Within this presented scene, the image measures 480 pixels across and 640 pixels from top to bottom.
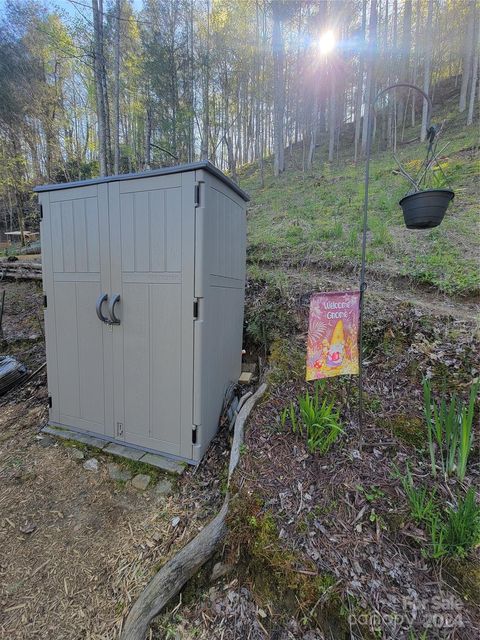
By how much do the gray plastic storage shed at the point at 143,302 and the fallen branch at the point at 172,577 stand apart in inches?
22.8

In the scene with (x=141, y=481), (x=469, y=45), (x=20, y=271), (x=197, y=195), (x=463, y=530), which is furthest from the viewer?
(x=469, y=45)

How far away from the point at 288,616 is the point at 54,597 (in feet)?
3.35

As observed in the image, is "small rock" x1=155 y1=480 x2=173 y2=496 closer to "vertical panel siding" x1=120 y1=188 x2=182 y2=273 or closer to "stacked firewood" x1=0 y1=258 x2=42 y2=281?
"vertical panel siding" x1=120 y1=188 x2=182 y2=273

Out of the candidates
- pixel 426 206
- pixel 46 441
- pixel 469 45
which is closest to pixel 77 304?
pixel 46 441

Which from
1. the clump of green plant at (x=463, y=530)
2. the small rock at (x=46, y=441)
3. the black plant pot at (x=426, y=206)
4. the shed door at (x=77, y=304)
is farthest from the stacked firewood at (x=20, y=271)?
the clump of green plant at (x=463, y=530)

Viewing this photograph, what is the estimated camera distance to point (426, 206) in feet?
4.92

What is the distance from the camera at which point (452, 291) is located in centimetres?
282

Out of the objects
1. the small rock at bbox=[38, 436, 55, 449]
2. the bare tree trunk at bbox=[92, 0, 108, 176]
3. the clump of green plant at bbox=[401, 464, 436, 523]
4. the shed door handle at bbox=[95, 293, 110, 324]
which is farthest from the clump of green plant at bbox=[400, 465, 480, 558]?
the bare tree trunk at bbox=[92, 0, 108, 176]

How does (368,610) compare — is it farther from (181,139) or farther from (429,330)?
(181,139)

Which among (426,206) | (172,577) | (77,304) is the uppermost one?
(426,206)

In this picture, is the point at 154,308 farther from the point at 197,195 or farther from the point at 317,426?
the point at 317,426

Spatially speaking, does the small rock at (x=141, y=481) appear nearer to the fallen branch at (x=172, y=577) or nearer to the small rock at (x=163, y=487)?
the small rock at (x=163, y=487)

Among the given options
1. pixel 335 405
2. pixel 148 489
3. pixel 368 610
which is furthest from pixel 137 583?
pixel 335 405

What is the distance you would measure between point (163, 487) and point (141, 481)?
161mm
